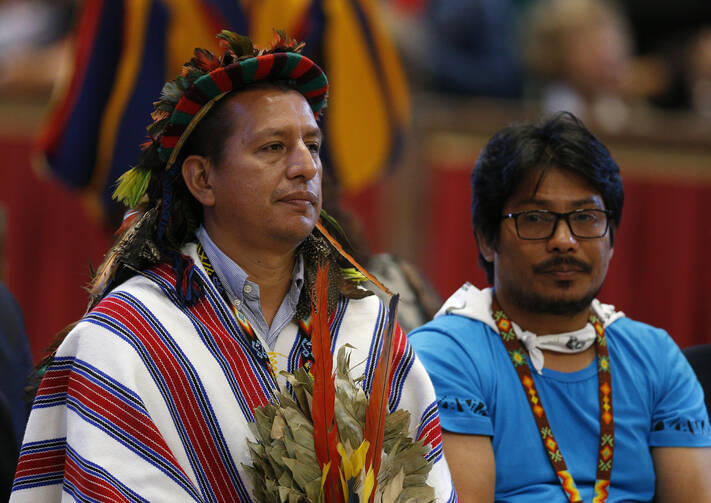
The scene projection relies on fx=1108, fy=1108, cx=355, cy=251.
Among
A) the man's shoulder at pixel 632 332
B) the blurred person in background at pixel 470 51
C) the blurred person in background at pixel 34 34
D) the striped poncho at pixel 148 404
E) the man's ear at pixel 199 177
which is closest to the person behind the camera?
the striped poncho at pixel 148 404

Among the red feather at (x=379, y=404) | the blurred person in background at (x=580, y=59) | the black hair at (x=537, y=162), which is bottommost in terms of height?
the red feather at (x=379, y=404)

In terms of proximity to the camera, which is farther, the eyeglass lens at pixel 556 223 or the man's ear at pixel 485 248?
the man's ear at pixel 485 248

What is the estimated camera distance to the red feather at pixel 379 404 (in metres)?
2.15

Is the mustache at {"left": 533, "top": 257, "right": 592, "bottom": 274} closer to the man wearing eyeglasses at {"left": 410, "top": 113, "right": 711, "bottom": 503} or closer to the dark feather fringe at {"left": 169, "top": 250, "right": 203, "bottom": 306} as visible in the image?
the man wearing eyeglasses at {"left": 410, "top": 113, "right": 711, "bottom": 503}

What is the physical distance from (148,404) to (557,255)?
1076 millimetres

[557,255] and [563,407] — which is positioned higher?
[557,255]

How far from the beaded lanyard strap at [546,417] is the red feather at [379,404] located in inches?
20.7

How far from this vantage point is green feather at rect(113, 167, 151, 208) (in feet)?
7.91

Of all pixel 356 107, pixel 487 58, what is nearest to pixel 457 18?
pixel 487 58

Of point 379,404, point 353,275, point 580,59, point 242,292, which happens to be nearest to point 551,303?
point 353,275

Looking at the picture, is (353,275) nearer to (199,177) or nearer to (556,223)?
(199,177)

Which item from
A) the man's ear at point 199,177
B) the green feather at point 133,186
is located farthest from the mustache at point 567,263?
the green feather at point 133,186

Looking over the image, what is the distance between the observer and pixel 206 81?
229 cm

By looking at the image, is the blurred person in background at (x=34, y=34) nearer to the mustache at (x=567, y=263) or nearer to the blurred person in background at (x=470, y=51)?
the blurred person in background at (x=470, y=51)
